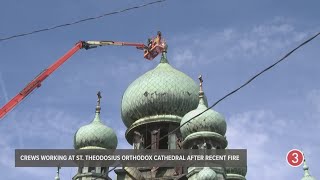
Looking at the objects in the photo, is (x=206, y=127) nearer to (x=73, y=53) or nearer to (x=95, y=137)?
(x=95, y=137)

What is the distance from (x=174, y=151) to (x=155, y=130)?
95.9 inches

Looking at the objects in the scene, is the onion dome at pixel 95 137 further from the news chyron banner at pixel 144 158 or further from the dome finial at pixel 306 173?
the dome finial at pixel 306 173

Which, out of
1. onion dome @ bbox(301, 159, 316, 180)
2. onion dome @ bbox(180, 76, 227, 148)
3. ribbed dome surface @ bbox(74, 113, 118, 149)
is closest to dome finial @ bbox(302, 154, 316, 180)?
onion dome @ bbox(301, 159, 316, 180)

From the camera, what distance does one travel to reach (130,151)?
3509 centimetres

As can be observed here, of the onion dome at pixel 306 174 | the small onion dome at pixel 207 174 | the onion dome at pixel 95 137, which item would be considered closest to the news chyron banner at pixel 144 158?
the onion dome at pixel 95 137

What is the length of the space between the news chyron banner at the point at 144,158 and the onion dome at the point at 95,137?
50cm

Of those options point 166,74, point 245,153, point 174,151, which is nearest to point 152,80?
point 166,74

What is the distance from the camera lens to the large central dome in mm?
36156

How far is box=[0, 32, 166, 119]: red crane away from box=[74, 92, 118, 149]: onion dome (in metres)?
3.76

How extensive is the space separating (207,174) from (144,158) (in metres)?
6.83

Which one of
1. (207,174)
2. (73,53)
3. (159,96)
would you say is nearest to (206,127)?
(207,174)

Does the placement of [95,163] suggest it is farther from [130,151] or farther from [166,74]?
[166,74]

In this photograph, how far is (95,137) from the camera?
35.7m

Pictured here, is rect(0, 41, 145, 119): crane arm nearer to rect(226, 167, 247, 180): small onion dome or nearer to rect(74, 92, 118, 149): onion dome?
rect(74, 92, 118, 149): onion dome
